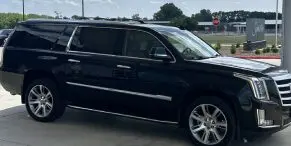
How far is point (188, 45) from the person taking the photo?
7262 millimetres

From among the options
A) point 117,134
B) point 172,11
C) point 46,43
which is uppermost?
point 172,11

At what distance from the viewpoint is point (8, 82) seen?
8453 millimetres

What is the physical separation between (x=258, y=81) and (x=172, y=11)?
7350 cm

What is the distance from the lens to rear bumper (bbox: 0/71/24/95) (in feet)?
27.1

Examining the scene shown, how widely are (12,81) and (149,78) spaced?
2927 millimetres

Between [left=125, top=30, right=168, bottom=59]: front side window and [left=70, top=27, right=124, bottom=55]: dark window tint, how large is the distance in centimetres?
16

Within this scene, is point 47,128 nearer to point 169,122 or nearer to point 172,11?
point 169,122

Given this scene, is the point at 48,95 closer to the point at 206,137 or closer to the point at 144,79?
the point at 144,79

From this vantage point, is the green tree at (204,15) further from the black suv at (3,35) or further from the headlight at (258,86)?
the headlight at (258,86)

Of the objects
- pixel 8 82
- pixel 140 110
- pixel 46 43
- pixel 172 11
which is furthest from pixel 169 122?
pixel 172 11

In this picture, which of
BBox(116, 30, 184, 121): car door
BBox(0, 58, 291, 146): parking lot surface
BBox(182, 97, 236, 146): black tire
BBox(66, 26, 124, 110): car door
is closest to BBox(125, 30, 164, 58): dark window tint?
BBox(116, 30, 184, 121): car door

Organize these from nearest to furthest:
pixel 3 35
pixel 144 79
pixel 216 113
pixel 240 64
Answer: pixel 216 113, pixel 240 64, pixel 144 79, pixel 3 35

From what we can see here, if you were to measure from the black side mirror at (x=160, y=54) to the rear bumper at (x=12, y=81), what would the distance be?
269 centimetres

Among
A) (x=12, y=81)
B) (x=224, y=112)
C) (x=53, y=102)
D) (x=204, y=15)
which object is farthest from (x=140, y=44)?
(x=204, y=15)
